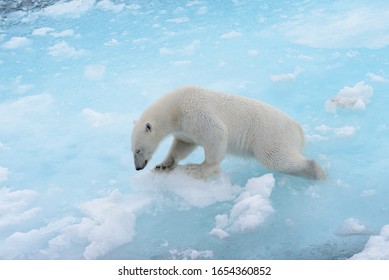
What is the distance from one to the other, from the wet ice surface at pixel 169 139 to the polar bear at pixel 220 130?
0.15 metres

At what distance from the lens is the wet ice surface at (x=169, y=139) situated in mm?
3383

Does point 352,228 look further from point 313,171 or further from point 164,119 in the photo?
point 164,119

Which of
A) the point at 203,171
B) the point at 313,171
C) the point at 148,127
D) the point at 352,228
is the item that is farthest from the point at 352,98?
the point at 148,127

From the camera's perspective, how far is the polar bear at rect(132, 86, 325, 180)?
12.7 ft

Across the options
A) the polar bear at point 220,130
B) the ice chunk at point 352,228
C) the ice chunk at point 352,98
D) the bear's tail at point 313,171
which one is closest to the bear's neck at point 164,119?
the polar bear at point 220,130

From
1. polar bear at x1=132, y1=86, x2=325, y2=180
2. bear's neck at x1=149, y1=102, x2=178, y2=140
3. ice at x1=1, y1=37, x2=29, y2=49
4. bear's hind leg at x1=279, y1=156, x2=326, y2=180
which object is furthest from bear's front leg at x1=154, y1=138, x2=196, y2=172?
ice at x1=1, y1=37, x2=29, y2=49

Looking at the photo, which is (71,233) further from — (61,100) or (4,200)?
(61,100)

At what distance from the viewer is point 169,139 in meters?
5.10

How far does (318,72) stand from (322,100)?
69 cm

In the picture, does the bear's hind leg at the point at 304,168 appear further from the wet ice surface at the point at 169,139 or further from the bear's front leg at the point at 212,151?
the bear's front leg at the point at 212,151

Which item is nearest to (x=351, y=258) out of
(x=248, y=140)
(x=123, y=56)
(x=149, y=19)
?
(x=248, y=140)

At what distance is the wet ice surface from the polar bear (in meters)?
0.15

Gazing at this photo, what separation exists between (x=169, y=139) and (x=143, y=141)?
124cm

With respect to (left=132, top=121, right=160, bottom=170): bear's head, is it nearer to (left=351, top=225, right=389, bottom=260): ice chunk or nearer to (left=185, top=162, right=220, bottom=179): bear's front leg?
(left=185, top=162, right=220, bottom=179): bear's front leg
